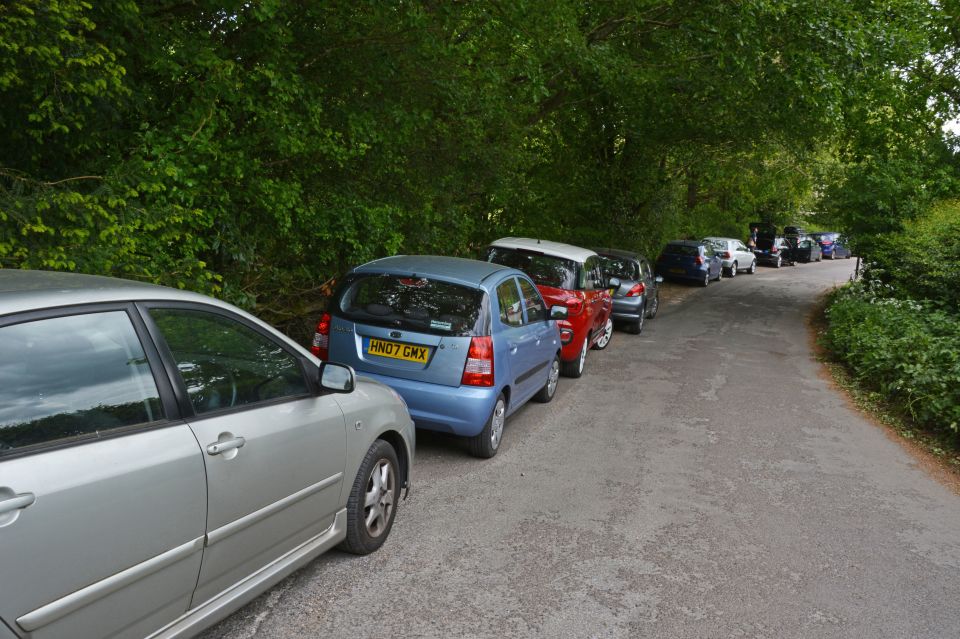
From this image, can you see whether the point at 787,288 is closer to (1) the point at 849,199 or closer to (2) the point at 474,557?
(1) the point at 849,199

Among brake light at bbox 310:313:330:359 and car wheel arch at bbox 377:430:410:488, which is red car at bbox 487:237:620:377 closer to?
brake light at bbox 310:313:330:359

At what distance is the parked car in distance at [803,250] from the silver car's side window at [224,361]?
138ft

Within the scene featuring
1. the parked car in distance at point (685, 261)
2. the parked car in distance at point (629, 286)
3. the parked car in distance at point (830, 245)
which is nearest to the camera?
the parked car in distance at point (629, 286)

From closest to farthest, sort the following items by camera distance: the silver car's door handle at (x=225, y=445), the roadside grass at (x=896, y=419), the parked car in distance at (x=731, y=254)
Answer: the silver car's door handle at (x=225, y=445) → the roadside grass at (x=896, y=419) → the parked car in distance at (x=731, y=254)

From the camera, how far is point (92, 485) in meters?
2.43

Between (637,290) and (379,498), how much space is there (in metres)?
11.0

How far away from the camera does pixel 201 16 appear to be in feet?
26.2

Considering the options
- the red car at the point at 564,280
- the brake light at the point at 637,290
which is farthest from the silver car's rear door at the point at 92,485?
the brake light at the point at 637,290

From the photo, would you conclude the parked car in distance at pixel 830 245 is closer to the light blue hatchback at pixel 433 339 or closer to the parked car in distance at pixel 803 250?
the parked car in distance at pixel 803 250

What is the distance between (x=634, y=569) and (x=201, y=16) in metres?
7.16

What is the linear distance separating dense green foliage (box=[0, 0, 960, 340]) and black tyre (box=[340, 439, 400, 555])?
9.19 feet

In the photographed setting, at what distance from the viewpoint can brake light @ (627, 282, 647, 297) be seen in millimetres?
14461

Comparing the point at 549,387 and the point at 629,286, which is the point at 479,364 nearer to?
the point at 549,387

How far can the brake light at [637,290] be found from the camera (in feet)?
47.4
